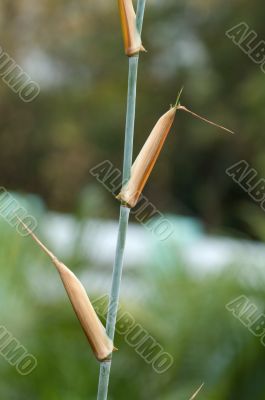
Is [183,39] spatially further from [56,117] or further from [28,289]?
[28,289]

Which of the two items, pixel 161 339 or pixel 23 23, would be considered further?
pixel 23 23

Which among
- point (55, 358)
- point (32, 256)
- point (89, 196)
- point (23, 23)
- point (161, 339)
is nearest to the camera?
point (55, 358)

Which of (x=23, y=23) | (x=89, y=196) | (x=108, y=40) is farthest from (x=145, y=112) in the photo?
(x=89, y=196)
